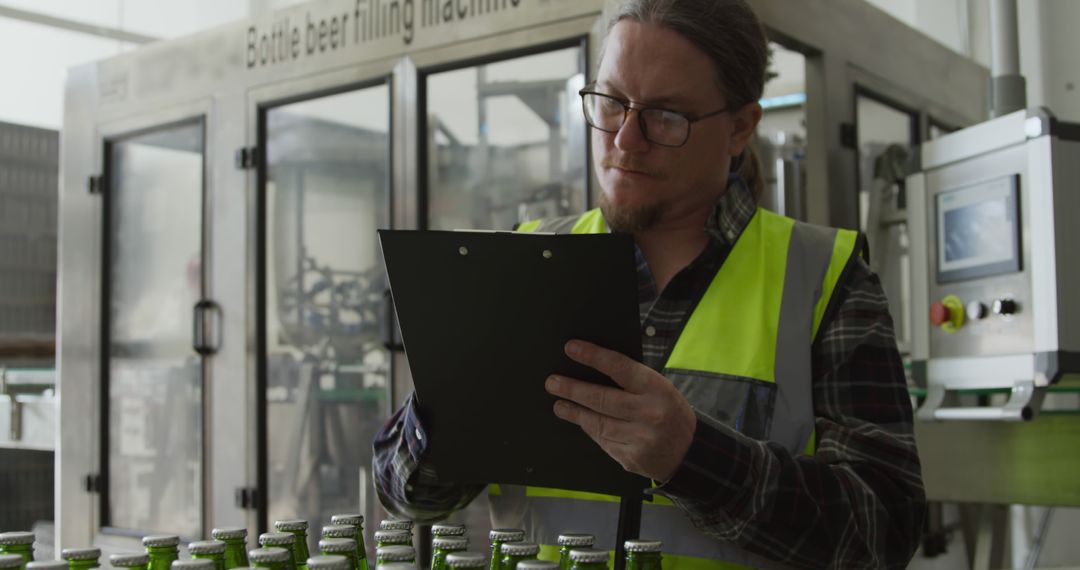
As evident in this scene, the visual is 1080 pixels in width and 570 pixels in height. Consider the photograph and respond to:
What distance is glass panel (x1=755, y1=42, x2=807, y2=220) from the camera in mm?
2902

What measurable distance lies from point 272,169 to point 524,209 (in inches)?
41.3

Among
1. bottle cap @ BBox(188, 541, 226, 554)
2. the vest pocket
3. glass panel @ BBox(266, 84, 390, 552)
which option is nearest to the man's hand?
the vest pocket

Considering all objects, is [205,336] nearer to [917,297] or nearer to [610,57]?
[917,297]

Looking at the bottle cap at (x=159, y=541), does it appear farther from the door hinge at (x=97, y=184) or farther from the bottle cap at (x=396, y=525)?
the door hinge at (x=97, y=184)

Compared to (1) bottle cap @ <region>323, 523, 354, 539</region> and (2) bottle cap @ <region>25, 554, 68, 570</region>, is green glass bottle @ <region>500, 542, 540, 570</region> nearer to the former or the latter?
(1) bottle cap @ <region>323, 523, 354, 539</region>

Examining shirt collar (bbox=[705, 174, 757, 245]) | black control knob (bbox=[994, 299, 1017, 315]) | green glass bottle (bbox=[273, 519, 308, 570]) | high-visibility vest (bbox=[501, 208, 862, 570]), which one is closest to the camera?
green glass bottle (bbox=[273, 519, 308, 570])

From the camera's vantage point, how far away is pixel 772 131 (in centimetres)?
402

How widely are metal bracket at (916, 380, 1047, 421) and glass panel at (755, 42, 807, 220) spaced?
0.66 m

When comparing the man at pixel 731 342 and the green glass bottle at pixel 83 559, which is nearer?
the green glass bottle at pixel 83 559

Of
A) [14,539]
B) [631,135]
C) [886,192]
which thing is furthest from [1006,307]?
[14,539]

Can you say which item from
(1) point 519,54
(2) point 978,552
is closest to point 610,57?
(1) point 519,54

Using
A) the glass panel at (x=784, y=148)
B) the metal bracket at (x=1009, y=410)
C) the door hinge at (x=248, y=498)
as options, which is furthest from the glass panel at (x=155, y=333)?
the metal bracket at (x=1009, y=410)

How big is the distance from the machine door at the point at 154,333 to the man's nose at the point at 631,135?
2675 mm

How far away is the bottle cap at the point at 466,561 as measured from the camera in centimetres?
92
